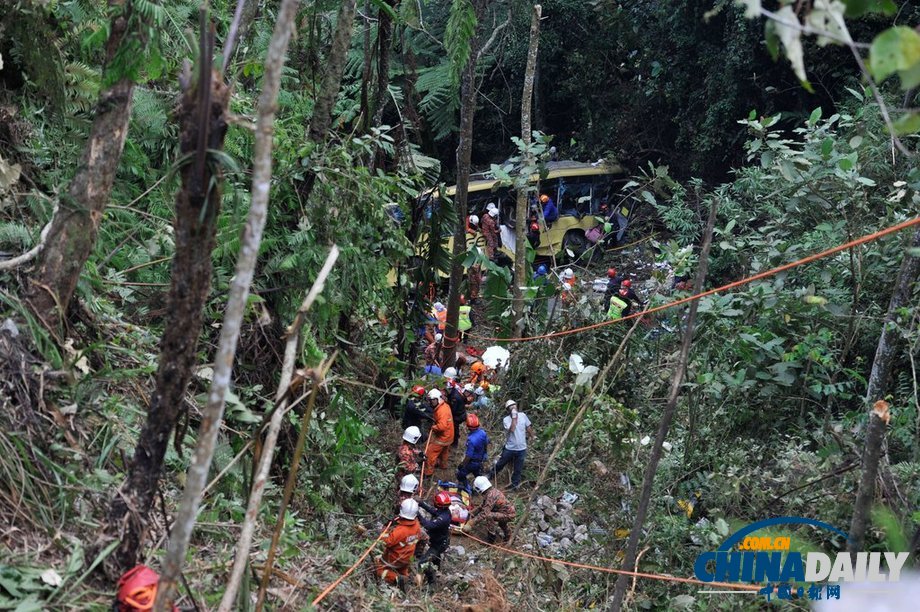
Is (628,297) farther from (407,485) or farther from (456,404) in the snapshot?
(407,485)

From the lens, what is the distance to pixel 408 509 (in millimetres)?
6328

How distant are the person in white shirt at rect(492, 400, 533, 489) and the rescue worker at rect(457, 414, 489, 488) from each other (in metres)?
0.19

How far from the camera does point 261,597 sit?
→ 343 centimetres

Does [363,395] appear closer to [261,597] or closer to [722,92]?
[261,597]

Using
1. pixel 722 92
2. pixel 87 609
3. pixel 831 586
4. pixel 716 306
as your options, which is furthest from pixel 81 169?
pixel 722 92

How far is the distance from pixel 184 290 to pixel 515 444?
5.46m

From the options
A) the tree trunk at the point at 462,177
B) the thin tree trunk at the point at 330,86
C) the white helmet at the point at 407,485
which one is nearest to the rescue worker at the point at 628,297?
the tree trunk at the point at 462,177

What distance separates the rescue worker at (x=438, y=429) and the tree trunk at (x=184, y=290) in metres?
4.91

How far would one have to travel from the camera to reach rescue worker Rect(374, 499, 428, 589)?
20.6 feet

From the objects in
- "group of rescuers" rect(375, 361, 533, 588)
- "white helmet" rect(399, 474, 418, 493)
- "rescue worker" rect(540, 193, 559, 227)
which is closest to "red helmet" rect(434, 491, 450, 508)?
"group of rescuers" rect(375, 361, 533, 588)

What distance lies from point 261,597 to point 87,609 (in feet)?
2.16

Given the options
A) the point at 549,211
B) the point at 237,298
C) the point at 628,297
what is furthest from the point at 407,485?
the point at 549,211

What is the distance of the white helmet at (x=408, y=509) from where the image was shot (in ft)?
20.7

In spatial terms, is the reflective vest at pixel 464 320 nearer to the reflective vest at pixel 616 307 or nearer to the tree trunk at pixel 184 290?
the reflective vest at pixel 616 307
